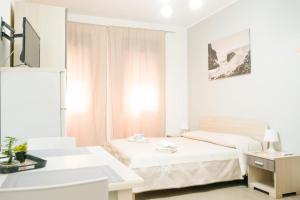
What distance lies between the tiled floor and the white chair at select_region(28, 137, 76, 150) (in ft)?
4.05

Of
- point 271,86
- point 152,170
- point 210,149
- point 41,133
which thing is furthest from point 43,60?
point 271,86

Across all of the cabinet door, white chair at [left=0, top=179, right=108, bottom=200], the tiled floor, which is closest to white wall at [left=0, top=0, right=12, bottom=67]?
the cabinet door

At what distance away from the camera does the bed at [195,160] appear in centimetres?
288

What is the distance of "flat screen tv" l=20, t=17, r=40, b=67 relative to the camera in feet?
8.58

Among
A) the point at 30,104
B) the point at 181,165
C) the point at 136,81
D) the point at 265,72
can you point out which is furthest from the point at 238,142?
the point at 30,104

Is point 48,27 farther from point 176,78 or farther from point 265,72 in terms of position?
point 265,72

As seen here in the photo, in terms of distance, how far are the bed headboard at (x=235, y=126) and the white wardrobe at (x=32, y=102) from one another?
2624mm

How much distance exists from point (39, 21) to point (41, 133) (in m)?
1.72

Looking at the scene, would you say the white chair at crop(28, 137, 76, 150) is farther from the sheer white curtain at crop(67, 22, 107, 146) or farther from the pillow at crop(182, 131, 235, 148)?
the sheer white curtain at crop(67, 22, 107, 146)

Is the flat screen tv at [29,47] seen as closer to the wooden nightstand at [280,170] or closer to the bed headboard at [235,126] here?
the wooden nightstand at [280,170]

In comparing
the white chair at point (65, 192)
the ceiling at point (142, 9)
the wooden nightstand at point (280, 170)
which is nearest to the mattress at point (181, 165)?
the wooden nightstand at point (280, 170)

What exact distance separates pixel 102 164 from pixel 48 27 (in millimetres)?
2807

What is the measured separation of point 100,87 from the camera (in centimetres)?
492

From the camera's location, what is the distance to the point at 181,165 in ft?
9.87
